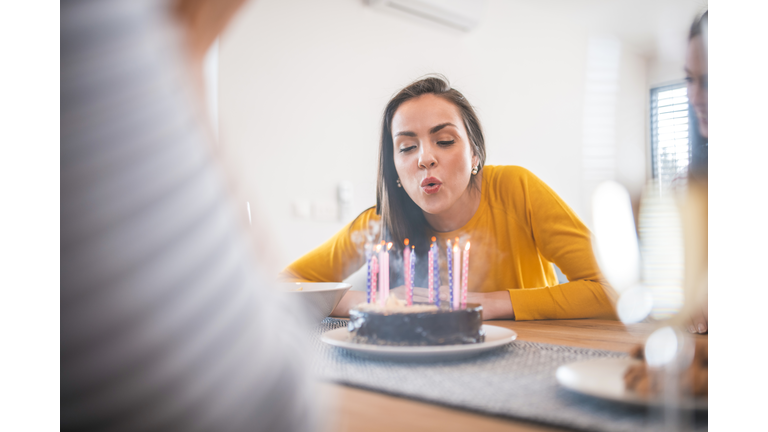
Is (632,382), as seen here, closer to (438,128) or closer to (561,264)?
(561,264)

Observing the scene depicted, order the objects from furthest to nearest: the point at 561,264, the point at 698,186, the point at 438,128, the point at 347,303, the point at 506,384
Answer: the point at 438,128 → the point at 561,264 → the point at 347,303 → the point at 698,186 → the point at 506,384

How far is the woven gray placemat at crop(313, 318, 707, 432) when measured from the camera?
29 cm

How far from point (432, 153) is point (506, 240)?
0.40m

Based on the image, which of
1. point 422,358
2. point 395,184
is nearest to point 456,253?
point 422,358

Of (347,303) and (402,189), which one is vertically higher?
(402,189)

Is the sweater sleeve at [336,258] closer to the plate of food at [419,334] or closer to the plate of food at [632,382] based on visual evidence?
→ the plate of food at [419,334]

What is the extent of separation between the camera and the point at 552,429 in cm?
29

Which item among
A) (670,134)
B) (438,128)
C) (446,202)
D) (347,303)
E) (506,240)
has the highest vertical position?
(438,128)

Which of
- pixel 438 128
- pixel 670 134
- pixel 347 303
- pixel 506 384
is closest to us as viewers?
pixel 506 384

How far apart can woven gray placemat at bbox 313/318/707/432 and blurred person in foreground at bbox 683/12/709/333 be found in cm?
27

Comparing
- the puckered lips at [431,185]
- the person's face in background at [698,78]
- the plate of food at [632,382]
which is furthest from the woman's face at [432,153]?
the plate of food at [632,382]

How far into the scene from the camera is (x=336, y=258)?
4.77 ft

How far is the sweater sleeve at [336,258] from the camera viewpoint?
4.51 feet

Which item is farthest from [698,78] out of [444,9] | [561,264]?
[444,9]
